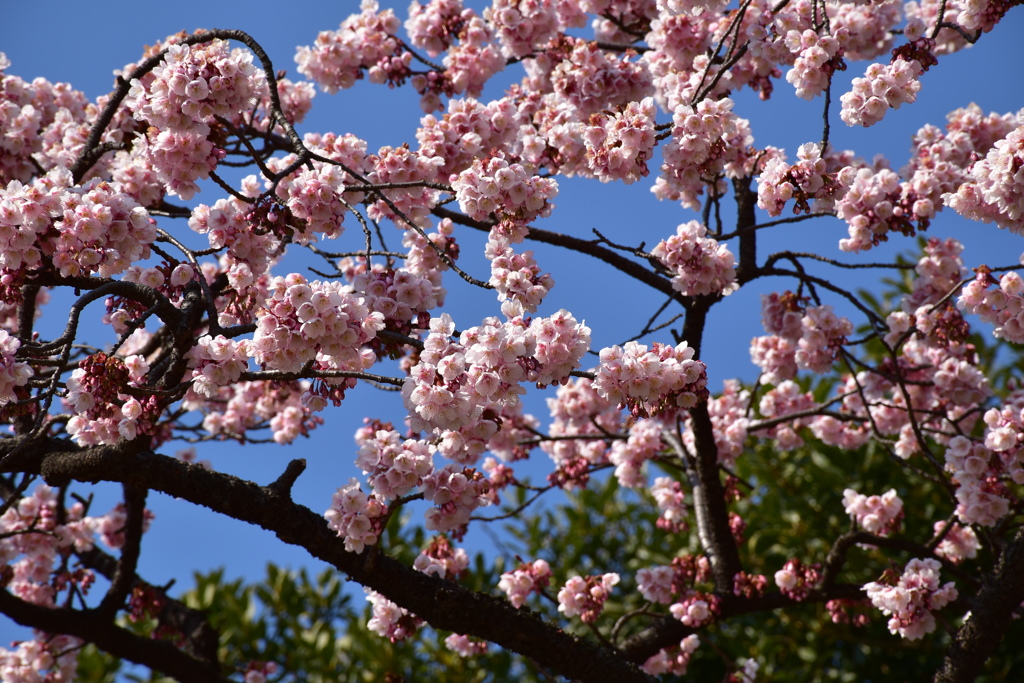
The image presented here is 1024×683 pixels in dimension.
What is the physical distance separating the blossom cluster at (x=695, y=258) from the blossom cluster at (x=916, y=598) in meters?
1.71

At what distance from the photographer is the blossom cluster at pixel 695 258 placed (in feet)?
12.4

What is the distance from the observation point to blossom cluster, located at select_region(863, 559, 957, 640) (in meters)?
4.06

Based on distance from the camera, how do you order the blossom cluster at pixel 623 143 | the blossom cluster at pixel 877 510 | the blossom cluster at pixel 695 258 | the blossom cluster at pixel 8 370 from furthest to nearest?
the blossom cluster at pixel 877 510
the blossom cluster at pixel 695 258
the blossom cluster at pixel 623 143
the blossom cluster at pixel 8 370

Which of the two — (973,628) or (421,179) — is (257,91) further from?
(973,628)

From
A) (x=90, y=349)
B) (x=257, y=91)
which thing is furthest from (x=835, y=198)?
(x=90, y=349)

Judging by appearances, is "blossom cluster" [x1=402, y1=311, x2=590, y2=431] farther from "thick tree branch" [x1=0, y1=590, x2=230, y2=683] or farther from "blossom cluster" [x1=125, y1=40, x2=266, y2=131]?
"thick tree branch" [x1=0, y1=590, x2=230, y2=683]

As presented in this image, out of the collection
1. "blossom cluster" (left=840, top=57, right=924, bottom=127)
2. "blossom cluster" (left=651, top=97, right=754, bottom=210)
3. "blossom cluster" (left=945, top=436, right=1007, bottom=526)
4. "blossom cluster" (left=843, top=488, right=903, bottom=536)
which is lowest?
"blossom cluster" (left=945, top=436, right=1007, bottom=526)

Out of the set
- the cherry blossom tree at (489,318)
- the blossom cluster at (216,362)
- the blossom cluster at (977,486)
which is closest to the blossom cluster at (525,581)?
the cherry blossom tree at (489,318)

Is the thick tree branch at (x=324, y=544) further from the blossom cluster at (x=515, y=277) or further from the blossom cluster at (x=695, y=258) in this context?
the blossom cluster at (x=695, y=258)

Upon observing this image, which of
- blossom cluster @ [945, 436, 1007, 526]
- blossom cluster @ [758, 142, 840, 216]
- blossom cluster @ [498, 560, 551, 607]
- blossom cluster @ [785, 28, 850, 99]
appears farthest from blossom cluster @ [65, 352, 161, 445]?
blossom cluster @ [945, 436, 1007, 526]

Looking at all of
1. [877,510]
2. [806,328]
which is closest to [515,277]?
[806,328]


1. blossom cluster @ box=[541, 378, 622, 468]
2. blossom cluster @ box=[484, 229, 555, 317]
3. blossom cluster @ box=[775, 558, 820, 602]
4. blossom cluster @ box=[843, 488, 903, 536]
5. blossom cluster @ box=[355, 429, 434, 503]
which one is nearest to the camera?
blossom cluster @ box=[484, 229, 555, 317]

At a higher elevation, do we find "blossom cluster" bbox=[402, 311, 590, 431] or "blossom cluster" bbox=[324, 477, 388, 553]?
"blossom cluster" bbox=[402, 311, 590, 431]

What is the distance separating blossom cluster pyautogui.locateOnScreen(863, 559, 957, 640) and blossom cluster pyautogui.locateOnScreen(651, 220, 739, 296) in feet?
5.61
